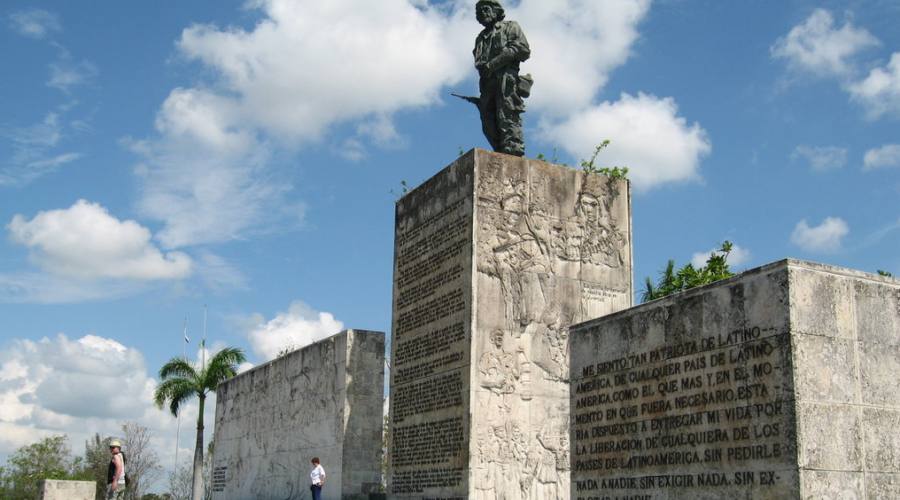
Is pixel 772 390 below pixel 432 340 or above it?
below

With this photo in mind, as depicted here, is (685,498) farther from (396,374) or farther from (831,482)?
(396,374)

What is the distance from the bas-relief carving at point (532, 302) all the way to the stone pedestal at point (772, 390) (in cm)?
454

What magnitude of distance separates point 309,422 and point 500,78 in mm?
8027

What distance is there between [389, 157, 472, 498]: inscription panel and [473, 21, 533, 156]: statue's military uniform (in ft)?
3.77

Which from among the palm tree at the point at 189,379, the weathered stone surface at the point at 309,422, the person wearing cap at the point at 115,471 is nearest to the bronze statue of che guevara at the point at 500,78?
the weathered stone surface at the point at 309,422

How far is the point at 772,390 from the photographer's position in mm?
7723

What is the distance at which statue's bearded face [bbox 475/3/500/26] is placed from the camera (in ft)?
53.8

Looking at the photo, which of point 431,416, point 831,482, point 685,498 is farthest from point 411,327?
point 831,482

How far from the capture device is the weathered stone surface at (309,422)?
1784cm

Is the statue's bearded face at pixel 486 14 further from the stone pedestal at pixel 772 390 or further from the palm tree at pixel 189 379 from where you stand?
the palm tree at pixel 189 379

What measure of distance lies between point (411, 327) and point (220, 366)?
21750 millimetres

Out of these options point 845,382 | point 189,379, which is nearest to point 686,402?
point 845,382

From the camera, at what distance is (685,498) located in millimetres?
8430

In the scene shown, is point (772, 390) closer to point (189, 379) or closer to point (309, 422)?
point (309, 422)
